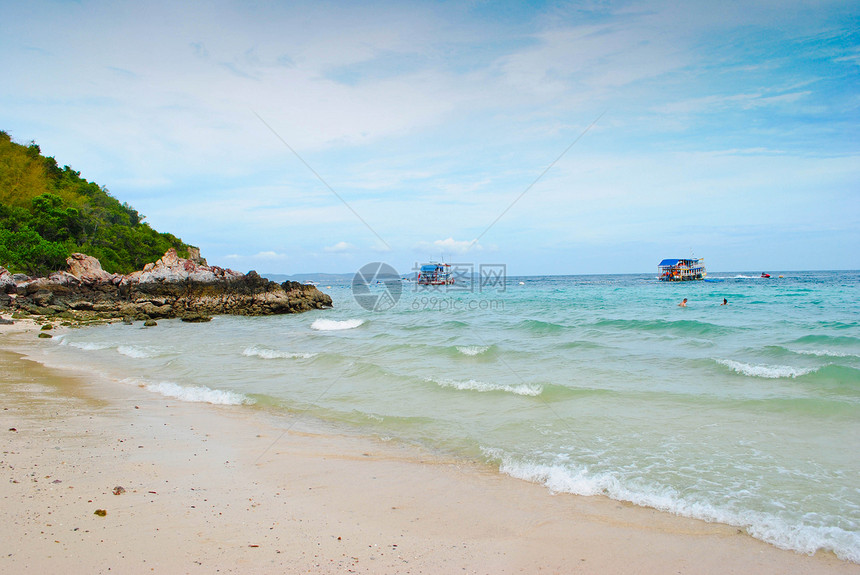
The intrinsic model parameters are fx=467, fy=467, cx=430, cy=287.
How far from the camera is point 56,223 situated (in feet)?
115

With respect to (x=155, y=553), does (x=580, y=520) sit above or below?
below

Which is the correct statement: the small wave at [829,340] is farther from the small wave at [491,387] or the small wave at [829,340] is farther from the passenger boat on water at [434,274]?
the passenger boat on water at [434,274]

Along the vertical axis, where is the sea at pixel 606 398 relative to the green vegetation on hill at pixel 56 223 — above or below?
below

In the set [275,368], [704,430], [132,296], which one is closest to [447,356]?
[275,368]

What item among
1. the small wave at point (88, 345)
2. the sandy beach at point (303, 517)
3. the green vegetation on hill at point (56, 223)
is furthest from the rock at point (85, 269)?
the sandy beach at point (303, 517)

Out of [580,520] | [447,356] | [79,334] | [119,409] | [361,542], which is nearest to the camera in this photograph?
[361,542]

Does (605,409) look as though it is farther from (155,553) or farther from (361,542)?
(155,553)

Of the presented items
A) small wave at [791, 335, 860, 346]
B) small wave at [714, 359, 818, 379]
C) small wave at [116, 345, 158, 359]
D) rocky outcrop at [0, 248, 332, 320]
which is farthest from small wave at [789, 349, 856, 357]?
rocky outcrop at [0, 248, 332, 320]

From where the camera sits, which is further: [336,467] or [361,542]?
[336,467]

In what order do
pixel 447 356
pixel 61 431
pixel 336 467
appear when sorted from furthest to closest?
pixel 447 356, pixel 61 431, pixel 336 467

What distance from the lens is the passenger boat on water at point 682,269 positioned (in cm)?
7162

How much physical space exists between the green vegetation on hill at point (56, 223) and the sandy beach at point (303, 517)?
35.4m

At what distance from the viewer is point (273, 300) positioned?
1206 inches

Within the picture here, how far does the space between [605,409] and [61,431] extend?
802 cm
